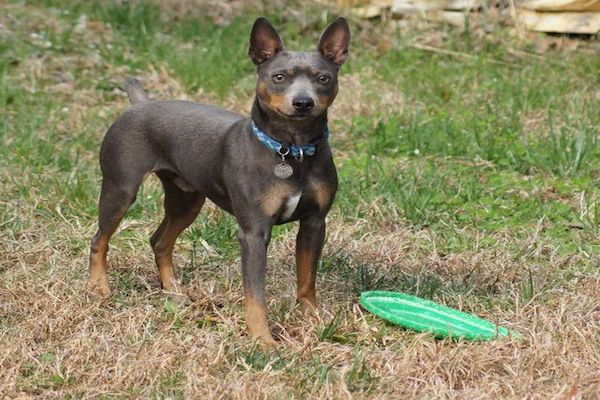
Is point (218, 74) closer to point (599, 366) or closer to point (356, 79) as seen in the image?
point (356, 79)

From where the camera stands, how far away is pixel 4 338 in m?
4.86

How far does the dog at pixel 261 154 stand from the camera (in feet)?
16.0

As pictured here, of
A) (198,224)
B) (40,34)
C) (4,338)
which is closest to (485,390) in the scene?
(4,338)

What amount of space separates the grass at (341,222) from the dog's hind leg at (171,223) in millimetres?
121

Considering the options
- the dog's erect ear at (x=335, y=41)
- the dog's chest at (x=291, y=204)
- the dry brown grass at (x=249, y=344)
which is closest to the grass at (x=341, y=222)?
the dry brown grass at (x=249, y=344)

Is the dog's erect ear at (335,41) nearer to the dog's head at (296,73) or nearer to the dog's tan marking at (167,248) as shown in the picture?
the dog's head at (296,73)

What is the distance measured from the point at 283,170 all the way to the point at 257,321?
63 centimetres

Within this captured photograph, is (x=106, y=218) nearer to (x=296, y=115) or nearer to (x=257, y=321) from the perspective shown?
(x=257, y=321)

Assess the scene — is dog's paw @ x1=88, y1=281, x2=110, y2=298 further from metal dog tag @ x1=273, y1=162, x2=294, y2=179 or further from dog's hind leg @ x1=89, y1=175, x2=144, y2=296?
metal dog tag @ x1=273, y1=162, x2=294, y2=179

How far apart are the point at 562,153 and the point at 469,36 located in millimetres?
2942

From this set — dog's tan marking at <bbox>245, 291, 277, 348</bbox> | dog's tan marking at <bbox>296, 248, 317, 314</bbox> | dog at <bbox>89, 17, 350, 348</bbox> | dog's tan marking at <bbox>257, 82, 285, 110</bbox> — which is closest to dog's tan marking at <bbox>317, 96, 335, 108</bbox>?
dog at <bbox>89, 17, 350, 348</bbox>

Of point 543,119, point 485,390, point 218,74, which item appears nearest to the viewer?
point 485,390

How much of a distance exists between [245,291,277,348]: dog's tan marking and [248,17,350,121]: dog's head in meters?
0.78

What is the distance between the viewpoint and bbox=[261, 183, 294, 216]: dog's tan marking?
4930mm
